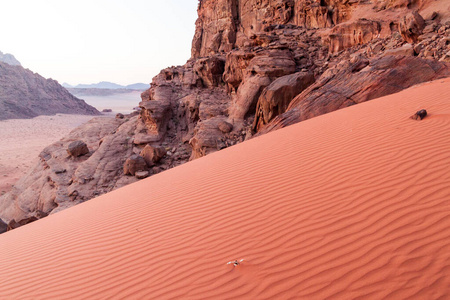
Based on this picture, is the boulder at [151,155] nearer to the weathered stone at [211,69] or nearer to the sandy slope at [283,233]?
the weathered stone at [211,69]

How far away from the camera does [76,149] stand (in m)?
13.5

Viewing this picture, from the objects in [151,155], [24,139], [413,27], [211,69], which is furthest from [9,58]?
[413,27]

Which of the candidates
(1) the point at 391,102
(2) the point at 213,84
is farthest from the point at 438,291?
(2) the point at 213,84

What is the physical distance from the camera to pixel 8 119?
40.3 metres

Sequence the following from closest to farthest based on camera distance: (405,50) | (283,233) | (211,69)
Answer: (283,233) → (405,50) → (211,69)

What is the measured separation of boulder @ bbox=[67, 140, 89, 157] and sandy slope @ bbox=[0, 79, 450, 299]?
9481 millimetres

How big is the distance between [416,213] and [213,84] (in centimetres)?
1532

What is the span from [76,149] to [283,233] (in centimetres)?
1355

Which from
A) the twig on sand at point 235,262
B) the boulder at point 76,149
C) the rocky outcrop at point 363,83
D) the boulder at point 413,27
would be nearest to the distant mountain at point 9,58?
the boulder at point 76,149

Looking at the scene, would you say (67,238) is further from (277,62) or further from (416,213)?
(277,62)

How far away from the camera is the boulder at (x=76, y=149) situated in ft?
44.2

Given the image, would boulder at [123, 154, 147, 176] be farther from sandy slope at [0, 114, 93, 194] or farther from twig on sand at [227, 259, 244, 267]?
twig on sand at [227, 259, 244, 267]

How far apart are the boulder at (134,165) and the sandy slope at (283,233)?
6.80 metres

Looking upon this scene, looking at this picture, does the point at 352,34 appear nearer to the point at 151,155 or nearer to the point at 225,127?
the point at 225,127
